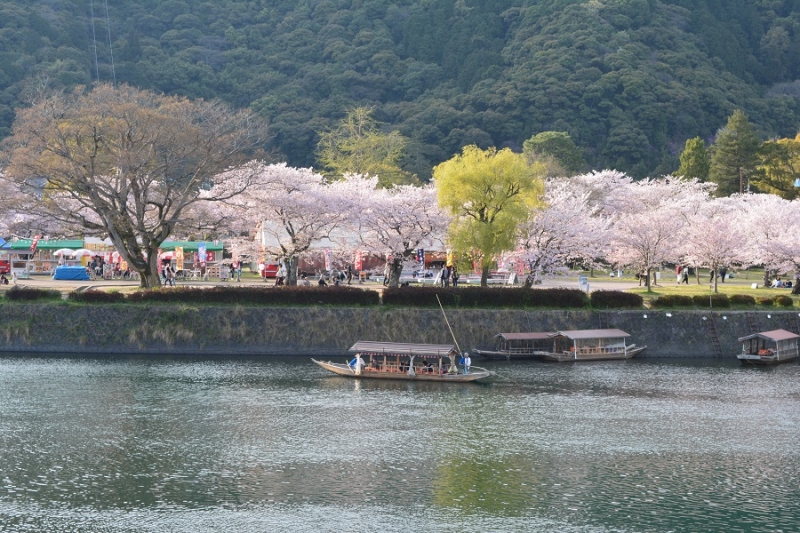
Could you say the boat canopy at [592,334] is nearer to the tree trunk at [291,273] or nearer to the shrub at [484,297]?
the shrub at [484,297]

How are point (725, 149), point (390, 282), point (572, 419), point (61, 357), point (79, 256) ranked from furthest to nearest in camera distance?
point (725, 149), point (79, 256), point (390, 282), point (61, 357), point (572, 419)

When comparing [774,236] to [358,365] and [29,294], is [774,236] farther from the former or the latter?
[29,294]

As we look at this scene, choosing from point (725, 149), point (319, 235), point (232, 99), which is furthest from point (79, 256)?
point (232, 99)

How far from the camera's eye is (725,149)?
99125 mm

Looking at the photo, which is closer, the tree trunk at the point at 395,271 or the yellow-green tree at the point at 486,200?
the yellow-green tree at the point at 486,200

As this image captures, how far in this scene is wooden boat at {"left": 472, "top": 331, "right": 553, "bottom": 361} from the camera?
48812 mm

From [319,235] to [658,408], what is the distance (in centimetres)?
2797

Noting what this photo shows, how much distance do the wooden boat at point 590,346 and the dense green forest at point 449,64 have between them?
70.2 metres

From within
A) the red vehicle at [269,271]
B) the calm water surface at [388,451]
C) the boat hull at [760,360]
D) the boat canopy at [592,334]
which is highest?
the red vehicle at [269,271]

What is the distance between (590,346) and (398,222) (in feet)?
49.0

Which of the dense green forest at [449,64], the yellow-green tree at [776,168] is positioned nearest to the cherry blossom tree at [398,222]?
→ the yellow-green tree at [776,168]

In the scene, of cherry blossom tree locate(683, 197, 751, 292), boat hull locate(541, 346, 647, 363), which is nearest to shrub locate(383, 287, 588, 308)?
boat hull locate(541, 346, 647, 363)

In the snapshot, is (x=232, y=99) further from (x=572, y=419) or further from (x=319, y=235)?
(x=572, y=419)

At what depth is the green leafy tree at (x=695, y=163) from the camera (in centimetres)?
10362
